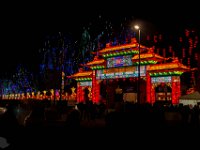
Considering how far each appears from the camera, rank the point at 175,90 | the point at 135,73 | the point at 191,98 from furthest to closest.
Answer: the point at 135,73
the point at 175,90
the point at 191,98

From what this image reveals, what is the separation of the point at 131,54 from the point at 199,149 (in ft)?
89.8

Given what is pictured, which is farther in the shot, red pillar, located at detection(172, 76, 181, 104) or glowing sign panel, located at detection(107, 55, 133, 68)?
glowing sign panel, located at detection(107, 55, 133, 68)

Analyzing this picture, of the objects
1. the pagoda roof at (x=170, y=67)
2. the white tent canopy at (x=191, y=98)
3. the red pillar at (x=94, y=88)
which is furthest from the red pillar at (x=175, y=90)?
the red pillar at (x=94, y=88)

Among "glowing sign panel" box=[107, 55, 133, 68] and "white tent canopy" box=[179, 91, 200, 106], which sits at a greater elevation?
"glowing sign panel" box=[107, 55, 133, 68]

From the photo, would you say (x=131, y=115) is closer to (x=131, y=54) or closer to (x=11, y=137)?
(x=11, y=137)

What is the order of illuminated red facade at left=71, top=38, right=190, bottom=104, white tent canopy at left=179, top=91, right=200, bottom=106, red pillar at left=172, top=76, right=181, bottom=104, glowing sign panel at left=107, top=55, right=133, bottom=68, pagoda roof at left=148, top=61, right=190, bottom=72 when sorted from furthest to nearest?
glowing sign panel at left=107, top=55, right=133, bottom=68 → illuminated red facade at left=71, top=38, right=190, bottom=104 → pagoda roof at left=148, top=61, right=190, bottom=72 → red pillar at left=172, top=76, right=181, bottom=104 → white tent canopy at left=179, top=91, right=200, bottom=106

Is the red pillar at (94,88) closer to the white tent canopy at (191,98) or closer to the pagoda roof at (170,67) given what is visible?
the pagoda roof at (170,67)

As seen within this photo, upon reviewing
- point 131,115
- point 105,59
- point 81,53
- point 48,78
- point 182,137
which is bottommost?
point 182,137

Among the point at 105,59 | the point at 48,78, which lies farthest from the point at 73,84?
the point at 48,78

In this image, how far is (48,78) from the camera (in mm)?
18375

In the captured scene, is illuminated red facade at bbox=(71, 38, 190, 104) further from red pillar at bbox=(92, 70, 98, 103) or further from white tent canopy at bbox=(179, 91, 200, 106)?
white tent canopy at bbox=(179, 91, 200, 106)

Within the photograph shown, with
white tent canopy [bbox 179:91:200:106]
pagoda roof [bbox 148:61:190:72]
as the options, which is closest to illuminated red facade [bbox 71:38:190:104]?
pagoda roof [bbox 148:61:190:72]

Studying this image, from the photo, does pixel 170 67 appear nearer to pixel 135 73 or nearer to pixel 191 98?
pixel 135 73

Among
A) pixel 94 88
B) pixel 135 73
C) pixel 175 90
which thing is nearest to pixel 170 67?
pixel 175 90
